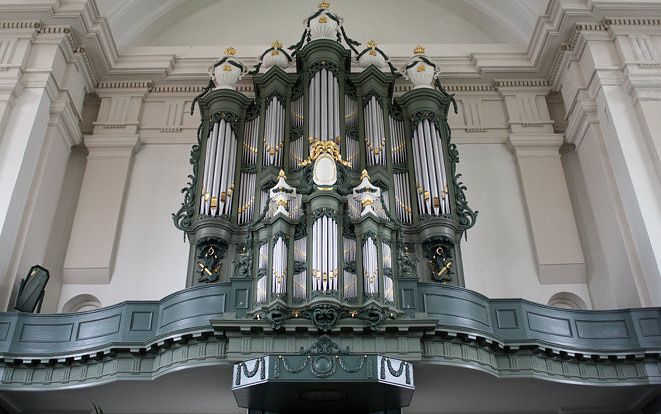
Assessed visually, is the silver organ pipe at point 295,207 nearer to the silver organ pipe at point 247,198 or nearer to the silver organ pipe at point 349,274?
the silver organ pipe at point 349,274

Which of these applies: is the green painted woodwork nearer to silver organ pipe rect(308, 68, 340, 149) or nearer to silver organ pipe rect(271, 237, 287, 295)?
silver organ pipe rect(271, 237, 287, 295)

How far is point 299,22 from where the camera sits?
698 inches

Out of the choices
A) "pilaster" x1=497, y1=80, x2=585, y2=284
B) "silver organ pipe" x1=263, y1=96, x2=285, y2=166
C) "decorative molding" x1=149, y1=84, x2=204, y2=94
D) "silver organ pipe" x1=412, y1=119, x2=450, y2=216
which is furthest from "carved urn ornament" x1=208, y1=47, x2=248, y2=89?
"pilaster" x1=497, y1=80, x2=585, y2=284

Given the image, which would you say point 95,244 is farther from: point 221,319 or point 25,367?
point 221,319

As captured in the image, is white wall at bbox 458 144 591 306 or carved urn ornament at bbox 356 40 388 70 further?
carved urn ornament at bbox 356 40 388 70

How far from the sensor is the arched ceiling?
17406 millimetres

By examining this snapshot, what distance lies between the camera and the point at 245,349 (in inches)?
407

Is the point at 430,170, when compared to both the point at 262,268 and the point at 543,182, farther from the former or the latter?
the point at 262,268

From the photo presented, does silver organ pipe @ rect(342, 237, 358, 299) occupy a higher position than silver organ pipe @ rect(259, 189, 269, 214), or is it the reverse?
silver organ pipe @ rect(259, 189, 269, 214)

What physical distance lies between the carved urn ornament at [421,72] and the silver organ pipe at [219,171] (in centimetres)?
378

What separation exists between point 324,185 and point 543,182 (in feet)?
18.8

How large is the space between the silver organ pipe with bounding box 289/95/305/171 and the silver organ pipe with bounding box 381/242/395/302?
2864 millimetres

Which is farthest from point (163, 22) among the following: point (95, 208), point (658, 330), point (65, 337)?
point (658, 330)

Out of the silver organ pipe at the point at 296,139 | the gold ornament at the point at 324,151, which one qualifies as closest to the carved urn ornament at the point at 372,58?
the silver organ pipe at the point at 296,139
